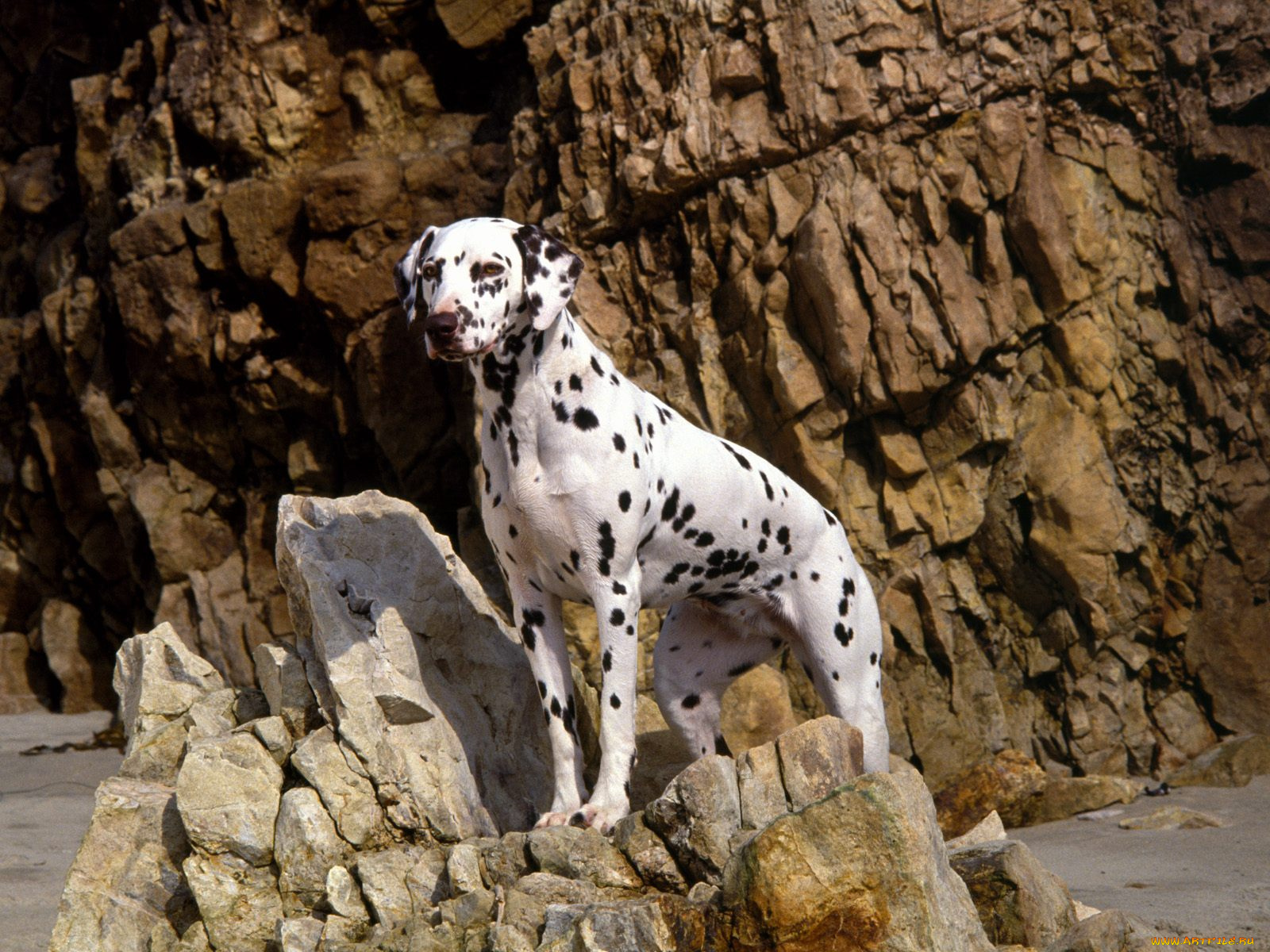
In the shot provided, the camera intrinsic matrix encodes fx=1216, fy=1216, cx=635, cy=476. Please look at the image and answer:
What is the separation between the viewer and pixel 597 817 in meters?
4.72

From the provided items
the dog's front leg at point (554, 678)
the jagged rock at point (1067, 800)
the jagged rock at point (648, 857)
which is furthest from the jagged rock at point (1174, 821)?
the jagged rock at point (648, 857)

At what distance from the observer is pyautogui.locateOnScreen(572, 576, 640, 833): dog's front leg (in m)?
4.88

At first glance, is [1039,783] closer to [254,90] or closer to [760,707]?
[760,707]

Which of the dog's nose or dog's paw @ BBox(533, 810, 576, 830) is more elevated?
the dog's nose

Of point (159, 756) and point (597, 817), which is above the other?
point (159, 756)

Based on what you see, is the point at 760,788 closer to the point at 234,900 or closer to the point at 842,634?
the point at 842,634

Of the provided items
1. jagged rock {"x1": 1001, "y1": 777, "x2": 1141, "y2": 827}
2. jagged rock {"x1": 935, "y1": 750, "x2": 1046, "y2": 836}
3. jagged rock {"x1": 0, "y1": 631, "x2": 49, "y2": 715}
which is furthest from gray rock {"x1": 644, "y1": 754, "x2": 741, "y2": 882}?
jagged rock {"x1": 0, "y1": 631, "x2": 49, "y2": 715}

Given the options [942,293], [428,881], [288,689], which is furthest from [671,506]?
[942,293]

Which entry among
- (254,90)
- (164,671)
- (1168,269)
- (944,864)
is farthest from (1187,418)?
(254,90)

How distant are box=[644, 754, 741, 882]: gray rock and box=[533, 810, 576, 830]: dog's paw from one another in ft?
1.34

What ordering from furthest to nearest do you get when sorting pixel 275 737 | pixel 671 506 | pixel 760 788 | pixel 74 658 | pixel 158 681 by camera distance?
pixel 74 658
pixel 158 681
pixel 275 737
pixel 671 506
pixel 760 788

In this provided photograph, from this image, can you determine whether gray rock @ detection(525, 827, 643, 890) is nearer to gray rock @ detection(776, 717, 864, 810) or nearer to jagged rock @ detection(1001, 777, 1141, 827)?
gray rock @ detection(776, 717, 864, 810)

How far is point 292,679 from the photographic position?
559cm

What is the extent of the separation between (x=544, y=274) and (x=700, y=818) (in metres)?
2.15
